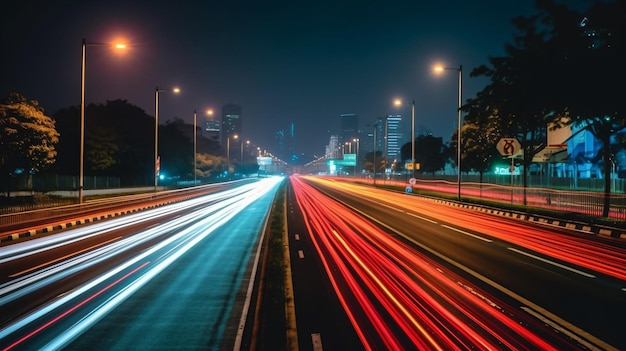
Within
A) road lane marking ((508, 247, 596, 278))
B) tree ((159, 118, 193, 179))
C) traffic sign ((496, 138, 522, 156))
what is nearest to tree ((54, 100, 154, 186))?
tree ((159, 118, 193, 179))

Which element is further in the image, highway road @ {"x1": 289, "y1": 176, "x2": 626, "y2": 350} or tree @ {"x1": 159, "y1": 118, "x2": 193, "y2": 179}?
tree @ {"x1": 159, "y1": 118, "x2": 193, "y2": 179}

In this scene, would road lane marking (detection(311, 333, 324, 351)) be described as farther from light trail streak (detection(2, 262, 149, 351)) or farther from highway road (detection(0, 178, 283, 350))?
light trail streak (detection(2, 262, 149, 351))

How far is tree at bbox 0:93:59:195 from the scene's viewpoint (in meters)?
32.5

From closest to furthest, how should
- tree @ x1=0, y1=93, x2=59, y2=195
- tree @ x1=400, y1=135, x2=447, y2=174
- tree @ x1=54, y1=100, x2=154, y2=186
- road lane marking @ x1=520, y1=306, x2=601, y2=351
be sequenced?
road lane marking @ x1=520, y1=306, x2=601, y2=351, tree @ x1=0, y1=93, x2=59, y2=195, tree @ x1=54, y1=100, x2=154, y2=186, tree @ x1=400, y1=135, x2=447, y2=174

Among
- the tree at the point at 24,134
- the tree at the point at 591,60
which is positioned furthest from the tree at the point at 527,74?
the tree at the point at 24,134

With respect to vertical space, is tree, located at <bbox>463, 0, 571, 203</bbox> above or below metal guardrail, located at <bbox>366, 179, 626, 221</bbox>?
above

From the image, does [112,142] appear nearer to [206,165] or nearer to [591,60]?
[206,165]

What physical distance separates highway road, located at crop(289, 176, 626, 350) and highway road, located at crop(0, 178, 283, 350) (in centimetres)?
157

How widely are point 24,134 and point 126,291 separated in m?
29.1

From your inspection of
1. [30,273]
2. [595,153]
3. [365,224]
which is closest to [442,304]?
[30,273]

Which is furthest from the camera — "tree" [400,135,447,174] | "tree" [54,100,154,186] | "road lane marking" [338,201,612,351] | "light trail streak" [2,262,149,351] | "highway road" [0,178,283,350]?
"tree" [400,135,447,174]

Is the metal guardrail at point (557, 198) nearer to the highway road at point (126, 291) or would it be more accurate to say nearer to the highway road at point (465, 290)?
the highway road at point (465, 290)

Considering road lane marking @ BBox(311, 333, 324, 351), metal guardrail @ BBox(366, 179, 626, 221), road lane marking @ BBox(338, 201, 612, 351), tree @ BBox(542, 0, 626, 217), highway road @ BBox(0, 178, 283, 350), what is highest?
tree @ BBox(542, 0, 626, 217)

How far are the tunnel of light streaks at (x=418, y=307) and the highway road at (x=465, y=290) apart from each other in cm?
2
